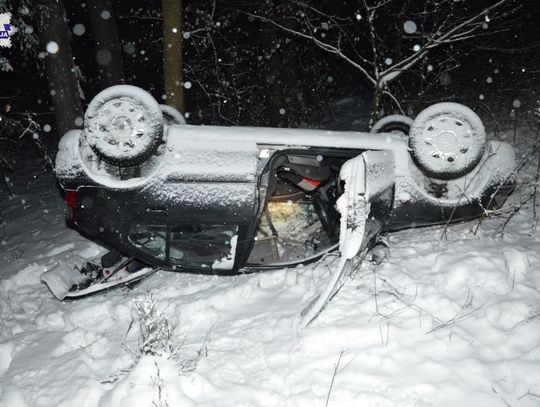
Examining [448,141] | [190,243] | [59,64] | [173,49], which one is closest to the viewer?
[190,243]

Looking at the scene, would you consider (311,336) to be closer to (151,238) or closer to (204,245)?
(204,245)

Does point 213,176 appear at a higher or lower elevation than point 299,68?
lower

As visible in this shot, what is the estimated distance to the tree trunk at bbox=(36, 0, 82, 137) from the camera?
18.3 feet

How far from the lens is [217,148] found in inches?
139

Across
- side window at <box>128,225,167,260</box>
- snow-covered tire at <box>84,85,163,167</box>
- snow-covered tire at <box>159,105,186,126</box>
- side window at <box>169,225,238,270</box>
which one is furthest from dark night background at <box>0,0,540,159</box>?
side window at <box>128,225,167,260</box>

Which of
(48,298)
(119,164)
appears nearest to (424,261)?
(119,164)

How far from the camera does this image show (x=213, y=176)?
3490 millimetres

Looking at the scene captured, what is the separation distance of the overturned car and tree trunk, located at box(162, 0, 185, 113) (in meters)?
3.04

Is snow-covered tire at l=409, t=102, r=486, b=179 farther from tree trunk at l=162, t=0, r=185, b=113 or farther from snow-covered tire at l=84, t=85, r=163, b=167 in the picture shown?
tree trunk at l=162, t=0, r=185, b=113

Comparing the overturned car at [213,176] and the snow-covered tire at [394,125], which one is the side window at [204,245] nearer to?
the overturned car at [213,176]

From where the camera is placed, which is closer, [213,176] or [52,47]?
[213,176]

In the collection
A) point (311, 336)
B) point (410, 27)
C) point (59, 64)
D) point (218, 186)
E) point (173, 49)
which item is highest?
point (410, 27)

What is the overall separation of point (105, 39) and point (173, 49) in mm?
3372

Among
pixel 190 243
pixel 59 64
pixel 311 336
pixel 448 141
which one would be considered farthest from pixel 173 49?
pixel 311 336
